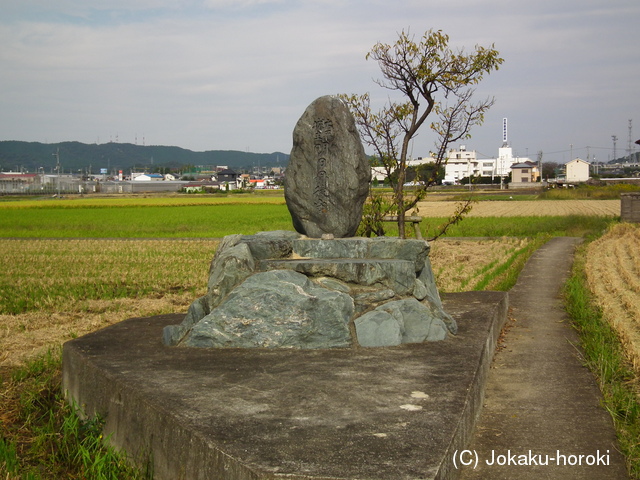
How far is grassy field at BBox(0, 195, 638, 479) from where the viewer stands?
18.4 feet

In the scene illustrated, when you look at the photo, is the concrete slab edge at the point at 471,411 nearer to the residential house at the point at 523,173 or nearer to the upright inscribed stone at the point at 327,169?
the upright inscribed stone at the point at 327,169

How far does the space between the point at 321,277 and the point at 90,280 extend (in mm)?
8700

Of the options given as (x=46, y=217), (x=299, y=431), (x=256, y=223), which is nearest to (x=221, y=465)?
(x=299, y=431)

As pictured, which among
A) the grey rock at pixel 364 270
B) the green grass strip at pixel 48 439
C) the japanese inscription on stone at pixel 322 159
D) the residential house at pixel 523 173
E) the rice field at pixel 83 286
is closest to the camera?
the green grass strip at pixel 48 439

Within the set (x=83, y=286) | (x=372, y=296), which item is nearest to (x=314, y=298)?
(x=372, y=296)

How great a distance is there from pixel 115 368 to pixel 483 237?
21771 mm

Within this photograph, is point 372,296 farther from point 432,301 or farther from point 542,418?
point 542,418

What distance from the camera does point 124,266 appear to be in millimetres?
17109

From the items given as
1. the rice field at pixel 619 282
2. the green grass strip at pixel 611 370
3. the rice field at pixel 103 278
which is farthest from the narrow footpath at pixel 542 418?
the rice field at pixel 103 278

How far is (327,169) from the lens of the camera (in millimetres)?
8188

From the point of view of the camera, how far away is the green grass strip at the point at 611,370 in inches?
199

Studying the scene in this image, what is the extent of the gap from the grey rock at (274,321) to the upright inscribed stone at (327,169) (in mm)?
1763

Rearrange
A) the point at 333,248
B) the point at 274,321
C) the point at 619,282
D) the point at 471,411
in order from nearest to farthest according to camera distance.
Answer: the point at 471,411 < the point at 274,321 < the point at 333,248 < the point at 619,282

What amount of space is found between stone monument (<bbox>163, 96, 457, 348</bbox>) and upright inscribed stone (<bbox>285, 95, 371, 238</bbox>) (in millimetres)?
12
